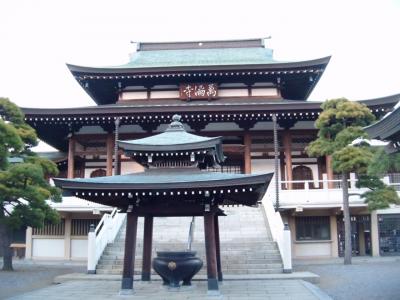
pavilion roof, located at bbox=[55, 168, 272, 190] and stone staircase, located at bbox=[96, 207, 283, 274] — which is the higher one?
pavilion roof, located at bbox=[55, 168, 272, 190]

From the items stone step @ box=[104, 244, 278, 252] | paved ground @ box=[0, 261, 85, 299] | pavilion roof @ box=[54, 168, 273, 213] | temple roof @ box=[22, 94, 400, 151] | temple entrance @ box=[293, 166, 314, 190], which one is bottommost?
paved ground @ box=[0, 261, 85, 299]

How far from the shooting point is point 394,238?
23.8 m

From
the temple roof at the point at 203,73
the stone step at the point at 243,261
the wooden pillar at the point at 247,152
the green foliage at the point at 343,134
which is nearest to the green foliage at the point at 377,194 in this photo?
the green foliage at the point at 343,134

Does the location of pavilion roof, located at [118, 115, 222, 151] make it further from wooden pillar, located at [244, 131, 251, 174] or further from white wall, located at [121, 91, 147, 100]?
white wall, located at [121, 91, 147, 100]

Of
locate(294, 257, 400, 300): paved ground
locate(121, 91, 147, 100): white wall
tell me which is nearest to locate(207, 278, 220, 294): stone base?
locate(294, 257, 400, 300): paved ground

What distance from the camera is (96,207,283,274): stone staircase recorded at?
680 inches

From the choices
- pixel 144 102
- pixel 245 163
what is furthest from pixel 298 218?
pixel 144 102

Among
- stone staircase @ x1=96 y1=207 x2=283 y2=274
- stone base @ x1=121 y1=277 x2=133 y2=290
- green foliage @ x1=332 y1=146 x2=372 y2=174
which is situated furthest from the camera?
green foliage @ x1=332 y1=146 x2=372 y2=174

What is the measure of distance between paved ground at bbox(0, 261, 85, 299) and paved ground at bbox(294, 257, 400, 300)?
970 cm

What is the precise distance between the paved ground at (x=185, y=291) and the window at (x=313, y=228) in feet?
29.7

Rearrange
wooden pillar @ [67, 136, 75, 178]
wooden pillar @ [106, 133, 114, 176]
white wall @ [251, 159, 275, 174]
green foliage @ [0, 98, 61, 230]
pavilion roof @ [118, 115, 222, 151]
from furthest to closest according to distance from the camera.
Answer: white wall @ [251, 159, 275, 174] → wooden pillar @ [67, 136, 75, 178] → wooden pillar @ [106, 133, 114, 176] → green foliage @ [0, 98, 61, 230] → pavilion roof @ [118, 115, 222, 151]

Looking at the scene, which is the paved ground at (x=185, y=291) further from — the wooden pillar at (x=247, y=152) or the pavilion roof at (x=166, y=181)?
the wooden pillar at (x=247, y=152)

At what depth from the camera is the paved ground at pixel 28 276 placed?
14.5 m

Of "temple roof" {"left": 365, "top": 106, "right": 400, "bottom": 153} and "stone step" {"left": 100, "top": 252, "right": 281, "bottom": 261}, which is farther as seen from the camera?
"stone step" {"left": 100, "top": 252, "right": 281, "bottom": 261}
